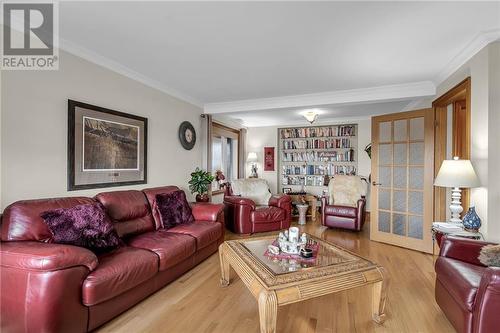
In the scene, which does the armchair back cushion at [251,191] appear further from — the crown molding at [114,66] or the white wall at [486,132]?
the white wall at [486,132]

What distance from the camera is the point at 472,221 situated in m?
2.31

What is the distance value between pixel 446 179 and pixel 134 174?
345cm

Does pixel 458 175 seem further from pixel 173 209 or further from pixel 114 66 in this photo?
pixel 114 66

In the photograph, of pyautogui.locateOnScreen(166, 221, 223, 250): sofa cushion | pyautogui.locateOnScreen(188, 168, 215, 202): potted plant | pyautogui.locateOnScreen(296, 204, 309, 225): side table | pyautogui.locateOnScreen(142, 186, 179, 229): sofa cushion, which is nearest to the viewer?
pyautogui.locateOnScreen(166, 221, 223, 250): sofa cushion

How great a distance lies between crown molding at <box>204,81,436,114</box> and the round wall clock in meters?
0.58

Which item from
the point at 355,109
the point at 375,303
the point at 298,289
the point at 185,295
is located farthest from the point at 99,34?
the point at 355,109

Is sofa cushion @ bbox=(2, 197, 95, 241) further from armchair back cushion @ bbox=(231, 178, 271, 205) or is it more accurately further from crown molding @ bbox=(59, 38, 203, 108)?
armchair back cushion @ bbox=(231, 178, 271, 205)

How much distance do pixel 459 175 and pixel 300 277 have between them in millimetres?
1887

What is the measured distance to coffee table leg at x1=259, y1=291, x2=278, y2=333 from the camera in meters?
1.45

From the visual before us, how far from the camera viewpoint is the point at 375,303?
73.6 inches

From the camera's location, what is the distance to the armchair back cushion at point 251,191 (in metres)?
4.95

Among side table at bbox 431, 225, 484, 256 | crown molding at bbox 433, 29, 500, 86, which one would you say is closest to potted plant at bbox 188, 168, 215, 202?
side table at bbox 431, 225, 484, 256

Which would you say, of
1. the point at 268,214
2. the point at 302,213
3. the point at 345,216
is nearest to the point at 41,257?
the point at 268,214

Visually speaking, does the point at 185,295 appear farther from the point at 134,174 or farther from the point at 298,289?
the point at 134,174
